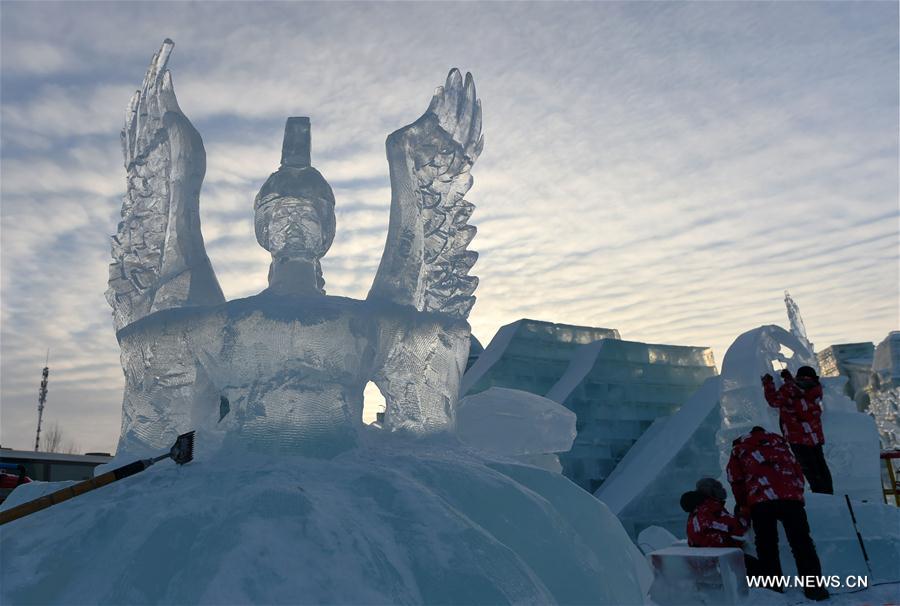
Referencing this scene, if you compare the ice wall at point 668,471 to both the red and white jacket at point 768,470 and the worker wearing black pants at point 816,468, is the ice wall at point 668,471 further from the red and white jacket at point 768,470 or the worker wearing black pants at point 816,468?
the red and white jacket at point 768,470

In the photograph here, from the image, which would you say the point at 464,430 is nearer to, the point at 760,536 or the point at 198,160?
the point at 760,536

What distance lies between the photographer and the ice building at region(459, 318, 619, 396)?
11453mm

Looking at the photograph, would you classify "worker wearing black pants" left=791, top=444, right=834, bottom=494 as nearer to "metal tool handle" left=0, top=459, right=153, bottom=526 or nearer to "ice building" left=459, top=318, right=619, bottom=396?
"metal tool handle" left=0, top=459, right=153, bottom=526

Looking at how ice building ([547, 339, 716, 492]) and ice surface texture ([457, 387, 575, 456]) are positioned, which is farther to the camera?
ice building ([547, 339, 716, 492])

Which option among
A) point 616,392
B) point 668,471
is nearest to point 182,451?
point 668,471

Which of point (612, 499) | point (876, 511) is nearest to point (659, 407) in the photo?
point (612, 499)

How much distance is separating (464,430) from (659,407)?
25.1ft

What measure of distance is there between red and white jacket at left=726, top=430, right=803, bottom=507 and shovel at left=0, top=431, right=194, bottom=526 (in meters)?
3.64

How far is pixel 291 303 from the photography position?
3990mm

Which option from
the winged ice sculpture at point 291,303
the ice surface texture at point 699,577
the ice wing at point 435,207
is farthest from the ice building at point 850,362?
the winged ice sculpture at point 291,303

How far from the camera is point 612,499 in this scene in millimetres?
10094

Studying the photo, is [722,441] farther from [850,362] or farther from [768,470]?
[850,362]

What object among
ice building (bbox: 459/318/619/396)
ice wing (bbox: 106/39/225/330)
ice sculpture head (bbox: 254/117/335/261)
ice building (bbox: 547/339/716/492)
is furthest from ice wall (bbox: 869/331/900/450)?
ice wing (bbox: 106/39/225/330)

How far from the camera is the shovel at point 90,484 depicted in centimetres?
297
